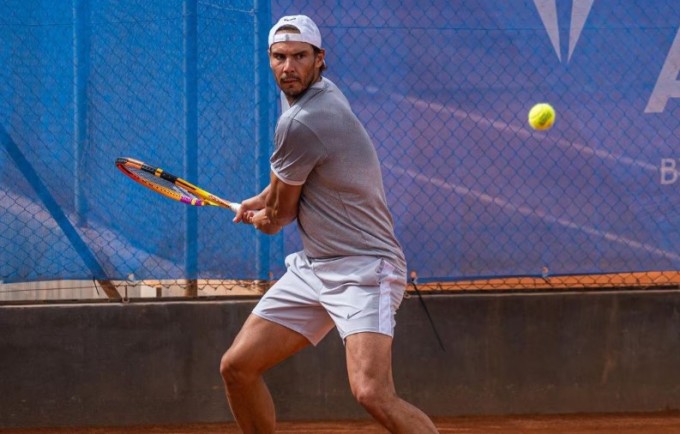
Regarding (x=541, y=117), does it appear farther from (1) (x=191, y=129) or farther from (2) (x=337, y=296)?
(2) (x=337, y=296)

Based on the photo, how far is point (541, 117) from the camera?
595 centimetres

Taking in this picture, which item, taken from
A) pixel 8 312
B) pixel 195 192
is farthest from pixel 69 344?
pixel 195 192

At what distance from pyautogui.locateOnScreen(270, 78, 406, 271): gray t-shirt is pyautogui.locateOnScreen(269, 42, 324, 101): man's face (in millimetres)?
46

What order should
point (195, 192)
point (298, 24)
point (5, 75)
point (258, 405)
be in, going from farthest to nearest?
point (5, 75) → point (195, 192) → point (258, 405) → point (298, 24)

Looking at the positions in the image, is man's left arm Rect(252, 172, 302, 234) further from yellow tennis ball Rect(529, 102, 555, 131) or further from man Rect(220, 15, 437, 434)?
yellow tennis ball Rect(529, 102, 555, 131)

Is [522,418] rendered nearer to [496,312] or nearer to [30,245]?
[496,312]

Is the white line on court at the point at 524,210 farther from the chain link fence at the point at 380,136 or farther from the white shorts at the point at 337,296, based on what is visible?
the white shorts at the point at 337,296

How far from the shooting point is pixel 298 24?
416cm

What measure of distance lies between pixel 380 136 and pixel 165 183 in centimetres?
135

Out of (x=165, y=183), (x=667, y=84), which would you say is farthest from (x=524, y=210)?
(x=165, y=183)

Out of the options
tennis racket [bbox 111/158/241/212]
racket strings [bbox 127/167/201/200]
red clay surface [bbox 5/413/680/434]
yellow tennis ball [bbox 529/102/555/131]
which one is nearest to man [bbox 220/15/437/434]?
tennis racket [bbox 111/158/241/212]

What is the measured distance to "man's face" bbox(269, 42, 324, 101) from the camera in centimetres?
413

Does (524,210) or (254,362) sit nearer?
(254,362)

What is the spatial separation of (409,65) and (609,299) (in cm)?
178
